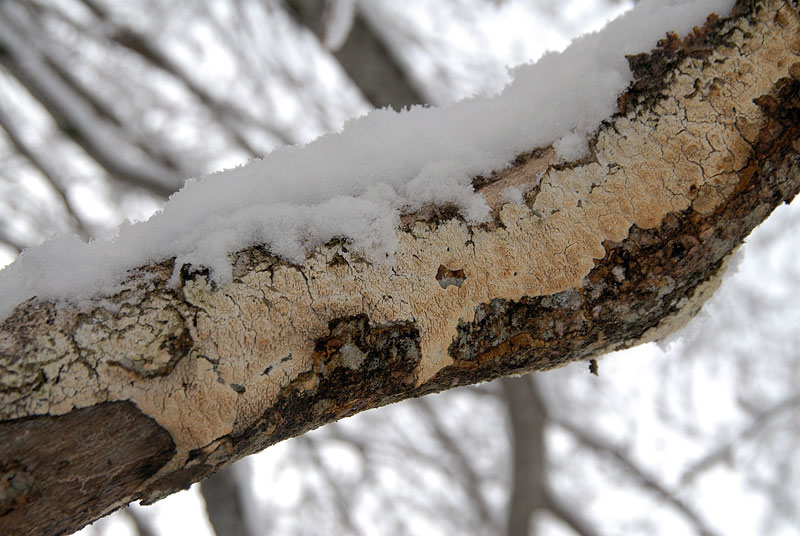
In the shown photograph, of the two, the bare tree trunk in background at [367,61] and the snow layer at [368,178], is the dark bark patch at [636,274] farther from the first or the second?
the bare tree trunk in background at [367,61]

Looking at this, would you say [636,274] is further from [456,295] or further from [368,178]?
[368,178]

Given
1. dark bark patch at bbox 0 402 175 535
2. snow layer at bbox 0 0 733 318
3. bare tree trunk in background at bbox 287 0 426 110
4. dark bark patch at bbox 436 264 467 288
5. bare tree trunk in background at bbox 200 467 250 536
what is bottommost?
dark bark patch at bbox 0 402 175 535

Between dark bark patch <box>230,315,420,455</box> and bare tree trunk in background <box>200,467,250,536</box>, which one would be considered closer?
dark bark patch <box>230,315,420,455</box>

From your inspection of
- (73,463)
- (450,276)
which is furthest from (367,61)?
(73,463)

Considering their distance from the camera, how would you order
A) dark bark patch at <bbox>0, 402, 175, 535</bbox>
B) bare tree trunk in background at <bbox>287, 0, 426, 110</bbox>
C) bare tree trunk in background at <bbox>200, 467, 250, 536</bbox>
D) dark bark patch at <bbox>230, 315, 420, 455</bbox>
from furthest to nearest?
bare tree trunk in background at <bbox>200, 467, 250, 536</bbox> → bare tree trunk in background at <bbox>287, 0, 426, 110</bbox> → dark bark patch at <bbox>230, 315, 420, 455</bbox> → dark bark patch at <bbox>0, 402, 175, 535</bbox>

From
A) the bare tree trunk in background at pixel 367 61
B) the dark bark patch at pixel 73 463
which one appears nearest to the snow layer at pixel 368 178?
the dark bark patch at pixel 73 463

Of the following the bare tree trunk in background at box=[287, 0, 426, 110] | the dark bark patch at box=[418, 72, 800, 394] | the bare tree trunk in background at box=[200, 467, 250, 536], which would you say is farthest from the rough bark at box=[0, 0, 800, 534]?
the bare tree trunk in background at box=[200, 467, 250, 536]

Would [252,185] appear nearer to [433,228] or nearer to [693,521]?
[433,228]

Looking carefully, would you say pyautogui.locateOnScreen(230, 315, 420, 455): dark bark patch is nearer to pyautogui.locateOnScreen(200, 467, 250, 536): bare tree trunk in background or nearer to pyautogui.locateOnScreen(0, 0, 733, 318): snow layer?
pyautogui.locateOnScreen(0, 0, 733, 318): snow layer
